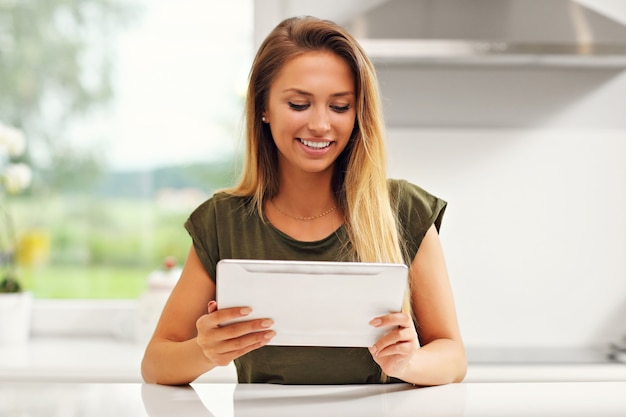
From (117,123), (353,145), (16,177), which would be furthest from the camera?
(117,123)

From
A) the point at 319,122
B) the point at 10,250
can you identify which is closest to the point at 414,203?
the point at 319,122

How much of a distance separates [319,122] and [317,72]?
121mm

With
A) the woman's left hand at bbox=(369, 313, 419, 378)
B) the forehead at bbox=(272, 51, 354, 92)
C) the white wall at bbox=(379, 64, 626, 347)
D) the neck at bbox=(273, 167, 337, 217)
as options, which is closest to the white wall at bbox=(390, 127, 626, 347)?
the white wall at bbox=(379, 64, 626, 347)

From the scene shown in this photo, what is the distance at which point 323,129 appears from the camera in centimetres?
149

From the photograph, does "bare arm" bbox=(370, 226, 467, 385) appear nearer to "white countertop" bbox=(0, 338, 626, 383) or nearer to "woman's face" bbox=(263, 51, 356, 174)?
"woman's face" bbox=(263, 51, 356, 174)

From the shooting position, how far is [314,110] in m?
1.50

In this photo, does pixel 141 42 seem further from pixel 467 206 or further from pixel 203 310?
pixel 203 310

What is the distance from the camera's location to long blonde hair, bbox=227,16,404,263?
1.53 m

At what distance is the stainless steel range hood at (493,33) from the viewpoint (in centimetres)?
252

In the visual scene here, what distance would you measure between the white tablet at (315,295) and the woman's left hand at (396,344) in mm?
14

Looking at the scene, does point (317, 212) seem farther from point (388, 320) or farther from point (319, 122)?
point (388, 320)

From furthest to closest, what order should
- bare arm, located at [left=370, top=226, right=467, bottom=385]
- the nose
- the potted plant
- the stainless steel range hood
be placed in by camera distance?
the potted plant → the stainless steel range hood → the nose → bare arm, located at [left=370, top=226, right=467, bottom=385]

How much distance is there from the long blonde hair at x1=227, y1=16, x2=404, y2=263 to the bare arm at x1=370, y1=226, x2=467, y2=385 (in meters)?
0.07

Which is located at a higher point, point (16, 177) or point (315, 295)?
point (315, 295)
